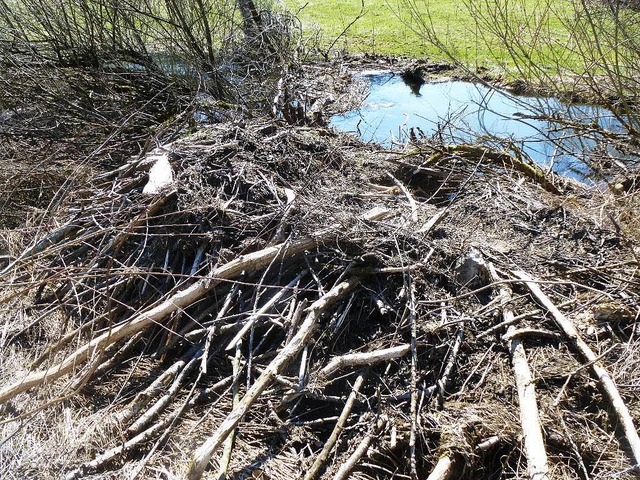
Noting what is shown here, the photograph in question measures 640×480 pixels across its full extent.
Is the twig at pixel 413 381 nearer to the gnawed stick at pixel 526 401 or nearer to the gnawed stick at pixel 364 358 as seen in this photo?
the gnawed stick at pixel 364 358

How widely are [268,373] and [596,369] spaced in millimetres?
1857

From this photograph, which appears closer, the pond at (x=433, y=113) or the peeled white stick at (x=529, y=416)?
the peeled white stick at (x=529, y=416)

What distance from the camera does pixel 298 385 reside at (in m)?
3.15

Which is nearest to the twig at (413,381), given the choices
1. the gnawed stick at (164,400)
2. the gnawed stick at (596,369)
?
the gnawed stick at (596,369)

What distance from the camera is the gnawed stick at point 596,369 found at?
264 cm

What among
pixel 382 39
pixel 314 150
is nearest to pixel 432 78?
pixel 382 39

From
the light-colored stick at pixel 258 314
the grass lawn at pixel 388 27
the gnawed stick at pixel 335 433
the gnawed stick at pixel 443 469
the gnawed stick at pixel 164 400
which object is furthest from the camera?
the grass lawn at pixel 388 27

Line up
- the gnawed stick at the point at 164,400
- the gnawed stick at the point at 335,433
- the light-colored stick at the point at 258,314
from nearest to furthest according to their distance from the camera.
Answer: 1. the gnawed stick at the point at 335,433
2. the gnawed stick at the point at 164,400
3. the light-colored stick at the point at 258,314

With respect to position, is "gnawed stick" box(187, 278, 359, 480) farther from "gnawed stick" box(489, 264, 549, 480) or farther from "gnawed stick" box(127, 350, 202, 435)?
"gnawed stick" box(489, 264, 549, 480)

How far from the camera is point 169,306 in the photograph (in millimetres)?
3469

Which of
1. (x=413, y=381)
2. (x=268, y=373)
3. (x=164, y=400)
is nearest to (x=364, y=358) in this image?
(x=413, y=381)

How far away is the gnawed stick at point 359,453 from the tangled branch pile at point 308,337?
0.04ft

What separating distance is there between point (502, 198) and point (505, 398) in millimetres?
2394

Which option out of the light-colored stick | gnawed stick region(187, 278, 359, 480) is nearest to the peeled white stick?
gnawed stick region(187, 278, 359, 480)
